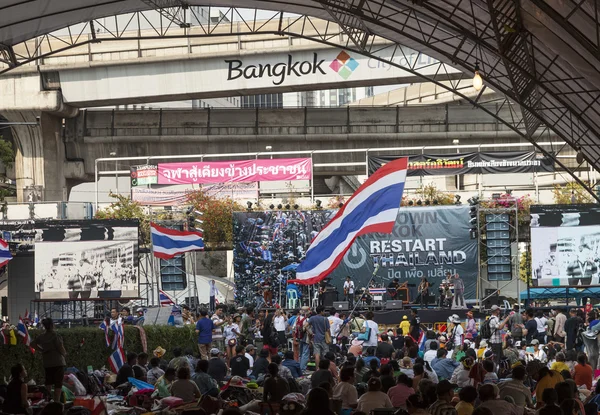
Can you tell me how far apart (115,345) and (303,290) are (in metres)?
16.8

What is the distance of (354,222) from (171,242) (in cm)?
1317

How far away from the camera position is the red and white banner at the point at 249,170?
1657 inches

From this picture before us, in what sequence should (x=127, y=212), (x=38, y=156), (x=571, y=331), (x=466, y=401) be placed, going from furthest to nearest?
(x=38, y=156) → (x=127, y=212) → (x=571, y=331) → (x=466, y=401)

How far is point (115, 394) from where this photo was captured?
57.2 feet

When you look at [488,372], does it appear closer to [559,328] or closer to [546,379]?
[546,379]

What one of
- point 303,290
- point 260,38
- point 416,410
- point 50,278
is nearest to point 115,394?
point 416,410

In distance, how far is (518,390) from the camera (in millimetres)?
12867

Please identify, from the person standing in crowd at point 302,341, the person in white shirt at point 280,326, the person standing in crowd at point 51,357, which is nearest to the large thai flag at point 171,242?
the person in white shirt at point 280,326

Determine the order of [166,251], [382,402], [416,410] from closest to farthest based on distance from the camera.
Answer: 1. [416,410]
2. [382,402]
3. [166,251]

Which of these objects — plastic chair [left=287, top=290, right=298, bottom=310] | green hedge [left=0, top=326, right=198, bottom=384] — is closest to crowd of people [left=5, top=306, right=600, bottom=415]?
green hedge [left=0, top=326, right=198, bottom=384]

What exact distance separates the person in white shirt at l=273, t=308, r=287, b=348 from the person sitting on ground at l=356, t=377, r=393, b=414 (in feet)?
49.0

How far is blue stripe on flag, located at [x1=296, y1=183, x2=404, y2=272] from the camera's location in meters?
19.9

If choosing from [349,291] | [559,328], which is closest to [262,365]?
[559,328]

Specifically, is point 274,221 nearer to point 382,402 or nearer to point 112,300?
point 112,300
